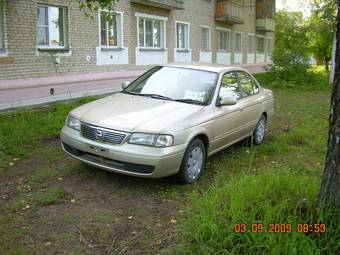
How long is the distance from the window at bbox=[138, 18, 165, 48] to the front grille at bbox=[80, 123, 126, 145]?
11441mm

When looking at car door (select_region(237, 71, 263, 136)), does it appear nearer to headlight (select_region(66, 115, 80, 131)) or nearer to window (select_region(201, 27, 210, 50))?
headlight (select_region(66, 115, 80, 131))

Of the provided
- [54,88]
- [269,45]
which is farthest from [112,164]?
→ [269,45]

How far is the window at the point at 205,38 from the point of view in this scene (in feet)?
70.2

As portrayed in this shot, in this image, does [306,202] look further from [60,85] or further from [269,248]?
[60,85]

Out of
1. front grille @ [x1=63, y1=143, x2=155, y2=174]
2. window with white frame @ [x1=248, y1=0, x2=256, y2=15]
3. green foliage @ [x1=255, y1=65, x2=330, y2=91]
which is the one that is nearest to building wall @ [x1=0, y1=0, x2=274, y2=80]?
green foliage @ [x1=255, y1=65, x2=330, y2=91]

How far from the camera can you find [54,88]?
1128cm

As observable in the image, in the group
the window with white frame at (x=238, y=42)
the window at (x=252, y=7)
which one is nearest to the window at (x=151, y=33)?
the window with white frame at (x=238, y=42)

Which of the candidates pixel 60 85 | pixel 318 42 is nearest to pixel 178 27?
pixel 60 85

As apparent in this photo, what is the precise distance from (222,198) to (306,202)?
0.72 m

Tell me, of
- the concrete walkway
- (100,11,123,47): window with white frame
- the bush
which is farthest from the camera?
(100,11,123,47): window with white frame

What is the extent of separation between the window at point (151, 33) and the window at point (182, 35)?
1.56 meters

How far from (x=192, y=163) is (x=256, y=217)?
5.92ft

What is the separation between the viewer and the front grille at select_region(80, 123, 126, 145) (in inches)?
183
